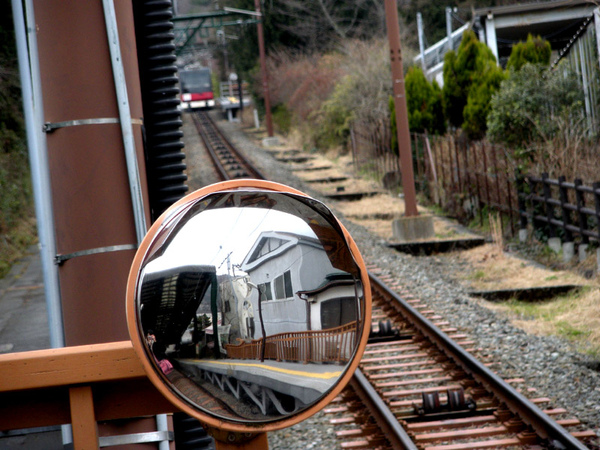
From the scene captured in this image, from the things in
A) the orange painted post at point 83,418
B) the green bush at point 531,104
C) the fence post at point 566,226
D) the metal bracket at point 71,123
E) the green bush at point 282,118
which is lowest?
the fence post at point 566,226

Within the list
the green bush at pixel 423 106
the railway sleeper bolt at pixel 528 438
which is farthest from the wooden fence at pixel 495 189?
the railway sleeper bolt at pixel 528 438

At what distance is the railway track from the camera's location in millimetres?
5102

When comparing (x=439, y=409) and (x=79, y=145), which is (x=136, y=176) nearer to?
(x=79, y=145)

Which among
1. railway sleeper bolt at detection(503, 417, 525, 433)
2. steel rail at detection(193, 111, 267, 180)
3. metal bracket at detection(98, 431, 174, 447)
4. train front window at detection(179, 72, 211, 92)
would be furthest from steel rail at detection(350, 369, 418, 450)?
train front window at detection(179, 72, 211, 92)

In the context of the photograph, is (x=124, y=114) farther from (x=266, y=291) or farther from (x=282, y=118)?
(x=282, y=118)

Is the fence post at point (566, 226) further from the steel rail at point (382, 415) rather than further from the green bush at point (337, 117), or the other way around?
the green bush at point (337, 117)

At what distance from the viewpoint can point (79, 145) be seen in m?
2.43

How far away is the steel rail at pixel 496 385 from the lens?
16.0 feet

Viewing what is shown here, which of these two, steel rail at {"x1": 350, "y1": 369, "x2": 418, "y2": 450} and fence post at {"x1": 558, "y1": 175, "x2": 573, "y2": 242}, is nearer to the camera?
steel rail at {"x1": 350, "y1": 369, "x2": 418, "y2": 450}

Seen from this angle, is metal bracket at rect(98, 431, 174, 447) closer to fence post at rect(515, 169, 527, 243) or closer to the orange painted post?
the orange painted post

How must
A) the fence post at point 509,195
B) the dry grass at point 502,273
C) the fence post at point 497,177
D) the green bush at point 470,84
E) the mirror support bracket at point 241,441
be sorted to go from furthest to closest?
the green bush at point 470,84 → the fence post at point 497,177 → the fence post at point 509,195 → the dry grass at point 502,273 → the mirror support bracket at point 241,441

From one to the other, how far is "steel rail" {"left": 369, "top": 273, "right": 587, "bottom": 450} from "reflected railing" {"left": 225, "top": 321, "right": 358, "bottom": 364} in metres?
3.73

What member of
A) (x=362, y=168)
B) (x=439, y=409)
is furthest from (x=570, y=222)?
(x=362, y=168)

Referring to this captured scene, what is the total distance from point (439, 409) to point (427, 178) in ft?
42.1
